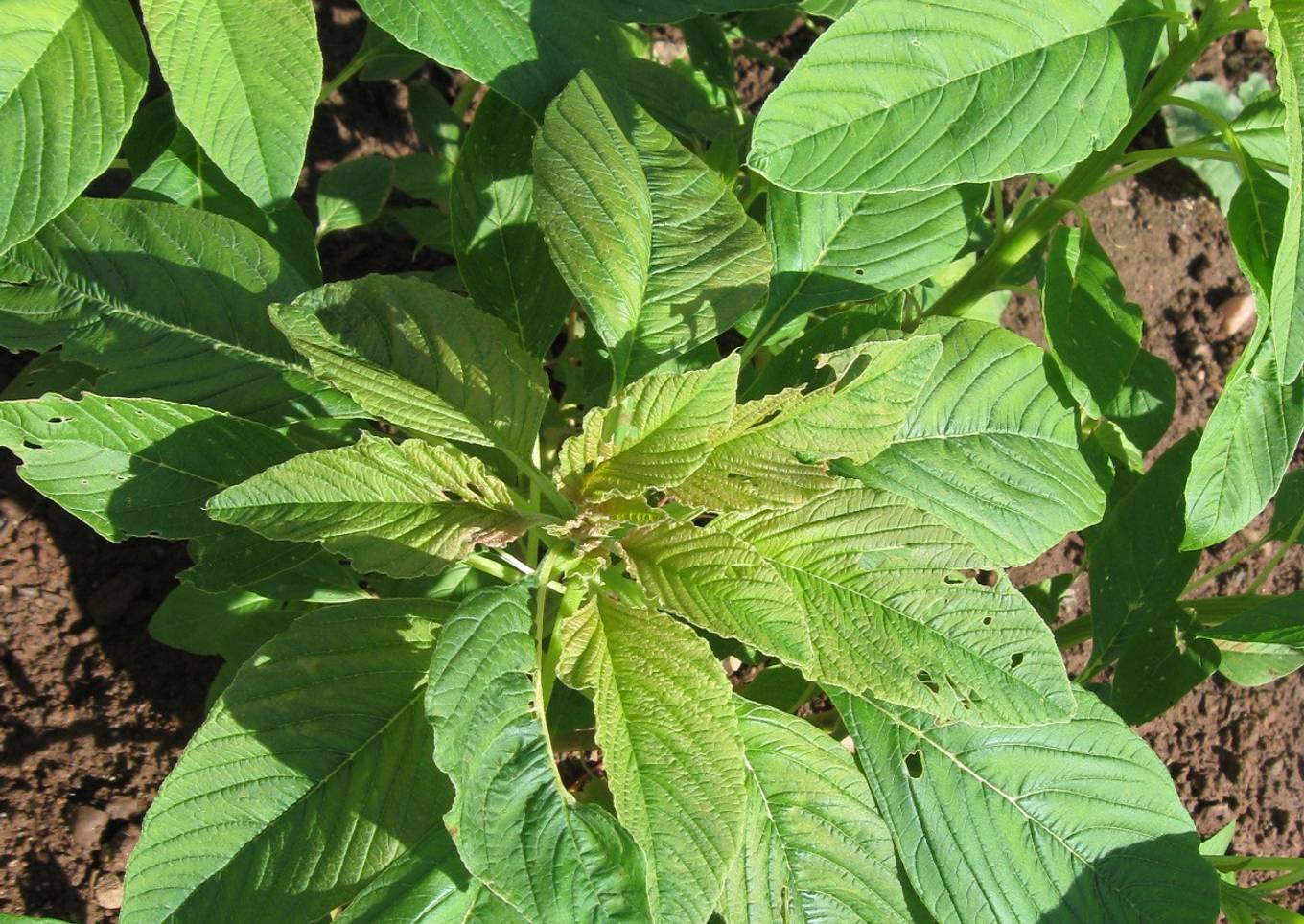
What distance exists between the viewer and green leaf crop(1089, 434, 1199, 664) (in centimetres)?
186

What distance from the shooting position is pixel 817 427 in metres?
1.32

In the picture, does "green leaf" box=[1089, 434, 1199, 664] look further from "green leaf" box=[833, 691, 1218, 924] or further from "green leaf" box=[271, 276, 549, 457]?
"green leaf" box=[271, 276, 549, 457]

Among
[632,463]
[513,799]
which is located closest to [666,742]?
[513,799]

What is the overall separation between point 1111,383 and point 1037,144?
1.59 feet

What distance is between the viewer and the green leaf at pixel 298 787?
1.28 meters

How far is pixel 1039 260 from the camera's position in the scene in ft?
7.41

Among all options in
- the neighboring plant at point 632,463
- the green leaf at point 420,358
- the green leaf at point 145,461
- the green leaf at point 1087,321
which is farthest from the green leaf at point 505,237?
the green leaf at point 1087,321

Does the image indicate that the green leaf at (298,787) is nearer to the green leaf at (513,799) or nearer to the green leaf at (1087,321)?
the green leaf at (513,799)

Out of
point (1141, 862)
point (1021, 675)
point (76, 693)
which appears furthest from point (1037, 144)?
point (76, 693)

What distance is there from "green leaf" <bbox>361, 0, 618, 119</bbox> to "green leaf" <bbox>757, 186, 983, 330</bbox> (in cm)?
37

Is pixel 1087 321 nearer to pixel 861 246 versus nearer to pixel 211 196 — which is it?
pixel 861 246

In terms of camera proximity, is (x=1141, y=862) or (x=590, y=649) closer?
(x=590, y=649)

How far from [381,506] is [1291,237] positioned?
104cm

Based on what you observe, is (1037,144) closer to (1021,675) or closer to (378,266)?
(1021,675)
